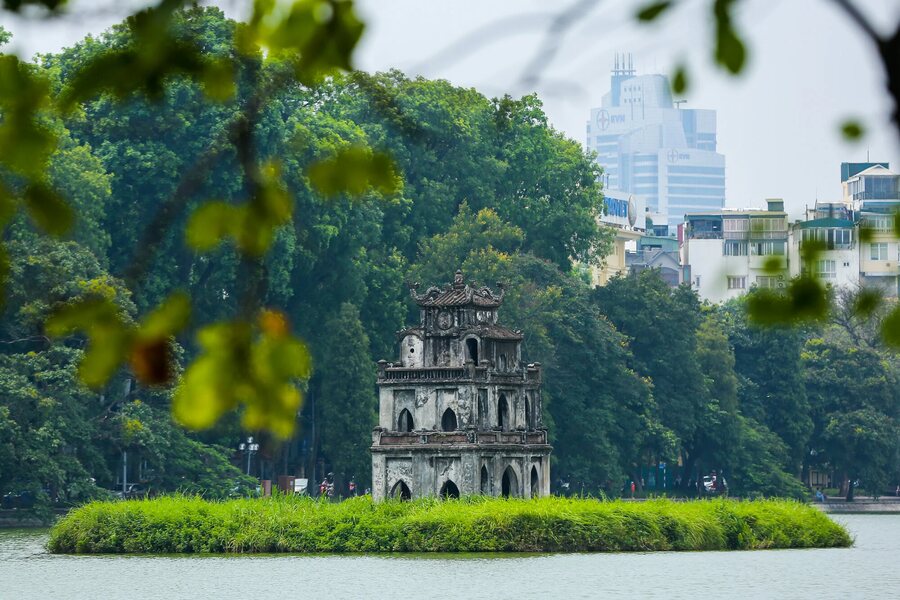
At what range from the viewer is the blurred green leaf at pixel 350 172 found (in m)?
6.61

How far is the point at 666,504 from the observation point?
53781mm

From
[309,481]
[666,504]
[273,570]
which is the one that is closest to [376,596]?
[273,570]

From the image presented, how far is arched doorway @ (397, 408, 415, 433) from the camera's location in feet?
177

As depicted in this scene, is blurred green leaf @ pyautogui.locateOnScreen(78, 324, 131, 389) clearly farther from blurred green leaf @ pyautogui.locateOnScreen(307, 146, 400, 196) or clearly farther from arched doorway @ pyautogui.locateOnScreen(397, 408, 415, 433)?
arched doorway @ pyautogui.locateOnScreen(397, 408, 415, 433)

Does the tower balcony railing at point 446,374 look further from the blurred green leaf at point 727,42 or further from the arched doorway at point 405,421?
the blurred green leaf at point 727,42

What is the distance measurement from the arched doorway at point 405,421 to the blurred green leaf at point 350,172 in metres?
47.2

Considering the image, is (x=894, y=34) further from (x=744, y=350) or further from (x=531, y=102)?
(x=744, y=350)

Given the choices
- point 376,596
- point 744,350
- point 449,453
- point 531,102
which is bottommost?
point 376,596

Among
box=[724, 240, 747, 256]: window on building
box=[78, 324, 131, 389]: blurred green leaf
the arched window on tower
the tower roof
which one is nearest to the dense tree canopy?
the tower roof

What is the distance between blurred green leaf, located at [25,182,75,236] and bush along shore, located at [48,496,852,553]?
4183 centimetres

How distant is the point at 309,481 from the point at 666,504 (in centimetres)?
2171

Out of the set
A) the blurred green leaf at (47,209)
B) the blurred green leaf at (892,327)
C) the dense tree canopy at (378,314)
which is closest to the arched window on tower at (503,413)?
the dense tree canopy at (378,314)

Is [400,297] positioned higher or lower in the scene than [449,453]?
higher

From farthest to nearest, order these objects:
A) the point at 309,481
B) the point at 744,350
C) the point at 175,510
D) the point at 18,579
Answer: the point at 744,350 → the point at 309,481 → the point at 175,510 → the point at 18,579
